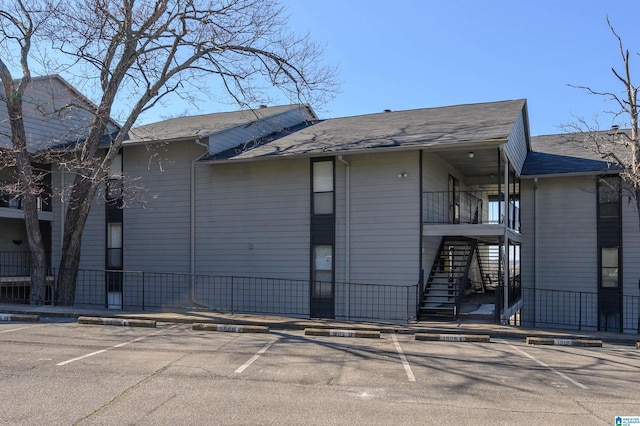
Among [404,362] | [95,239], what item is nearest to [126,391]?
[404,362]

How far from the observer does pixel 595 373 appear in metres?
8.19

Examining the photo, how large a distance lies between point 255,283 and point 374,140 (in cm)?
554

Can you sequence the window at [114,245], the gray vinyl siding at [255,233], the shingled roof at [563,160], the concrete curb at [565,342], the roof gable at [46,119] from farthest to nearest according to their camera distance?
the window at [114,245] < the roof gable at [46,119] < the shingled roof at [563,160] < the gray vinyl siding at [255,233] < the concrete curb at [565,342]

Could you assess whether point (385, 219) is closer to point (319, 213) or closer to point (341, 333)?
point (319, 213)

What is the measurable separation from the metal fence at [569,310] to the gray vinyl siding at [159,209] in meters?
11.4

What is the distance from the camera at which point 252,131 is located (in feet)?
63.9

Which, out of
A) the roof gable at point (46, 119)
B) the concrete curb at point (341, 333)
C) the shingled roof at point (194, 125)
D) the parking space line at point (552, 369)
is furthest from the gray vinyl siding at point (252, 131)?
the parking space line at point (552, 369)

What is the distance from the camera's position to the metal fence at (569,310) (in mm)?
17109

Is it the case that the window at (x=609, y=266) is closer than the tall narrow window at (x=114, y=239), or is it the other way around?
the window at (x=609, y=266)

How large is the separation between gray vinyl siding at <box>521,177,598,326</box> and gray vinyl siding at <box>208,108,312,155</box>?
29.9 ft

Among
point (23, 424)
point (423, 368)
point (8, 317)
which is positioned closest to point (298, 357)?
point (423, 368)

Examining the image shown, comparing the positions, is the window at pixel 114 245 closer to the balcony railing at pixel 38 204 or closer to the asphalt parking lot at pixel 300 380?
the balcony railing at pixel 38 204

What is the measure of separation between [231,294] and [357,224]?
4.04 metres

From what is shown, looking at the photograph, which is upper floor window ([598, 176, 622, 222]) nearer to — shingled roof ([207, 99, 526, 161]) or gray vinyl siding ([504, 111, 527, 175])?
gray vinyl siding ([504, 111, 527, 175])
